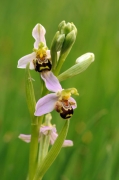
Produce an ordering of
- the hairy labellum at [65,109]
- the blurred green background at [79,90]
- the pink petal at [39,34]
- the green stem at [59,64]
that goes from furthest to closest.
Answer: the blurred green background at [79,90]
the pink petal at [39,34]
the green stem at [59,64]
the hairy labellum at [65,109]

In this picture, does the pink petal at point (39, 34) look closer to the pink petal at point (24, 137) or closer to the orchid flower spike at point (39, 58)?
the orchid flower spike at point (39, 58)

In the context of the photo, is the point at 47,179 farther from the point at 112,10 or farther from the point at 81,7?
the point at 81,7

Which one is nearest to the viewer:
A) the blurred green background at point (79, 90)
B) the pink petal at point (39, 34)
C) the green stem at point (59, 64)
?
the green stem at point (59, 64)

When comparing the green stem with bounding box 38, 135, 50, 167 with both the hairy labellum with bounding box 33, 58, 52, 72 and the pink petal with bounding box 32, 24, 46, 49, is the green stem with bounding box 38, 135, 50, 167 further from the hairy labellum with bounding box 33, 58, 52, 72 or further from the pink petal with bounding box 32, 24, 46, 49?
the pink petal with bounding box 32, 24, 46, 49

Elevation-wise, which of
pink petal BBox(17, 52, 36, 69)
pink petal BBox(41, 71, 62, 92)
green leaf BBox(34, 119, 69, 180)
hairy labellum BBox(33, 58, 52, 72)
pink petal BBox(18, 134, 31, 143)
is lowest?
green leaf BBox(34, 119, 69, 180)

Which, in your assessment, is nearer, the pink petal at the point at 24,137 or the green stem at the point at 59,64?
the green stem at the point at 59,64

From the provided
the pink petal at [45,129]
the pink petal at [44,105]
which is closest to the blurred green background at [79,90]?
the pink petal at [45,129]

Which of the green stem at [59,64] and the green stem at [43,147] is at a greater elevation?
the green stem at [59,64]

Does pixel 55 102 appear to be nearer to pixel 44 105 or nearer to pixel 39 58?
pixel 44 105

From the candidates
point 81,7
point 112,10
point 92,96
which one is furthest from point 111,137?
point 81,7

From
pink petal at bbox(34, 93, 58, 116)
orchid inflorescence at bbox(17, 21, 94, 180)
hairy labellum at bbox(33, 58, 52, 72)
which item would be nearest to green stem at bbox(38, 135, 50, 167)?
orchid inflorescence at bbox(17, 21, 94, 180)
